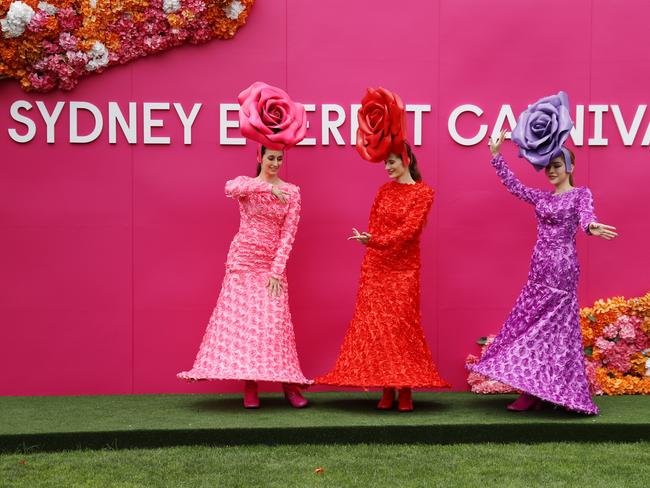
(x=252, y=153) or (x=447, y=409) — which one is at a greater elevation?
(x=252, y=153)

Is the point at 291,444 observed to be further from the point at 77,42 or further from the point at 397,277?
the point at 77,42

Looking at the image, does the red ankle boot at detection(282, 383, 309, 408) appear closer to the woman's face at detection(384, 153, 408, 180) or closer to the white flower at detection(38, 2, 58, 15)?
the woman's face at detection(384, 153, 408, 180)

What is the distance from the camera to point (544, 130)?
546 cm

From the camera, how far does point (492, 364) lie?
550 centimetres

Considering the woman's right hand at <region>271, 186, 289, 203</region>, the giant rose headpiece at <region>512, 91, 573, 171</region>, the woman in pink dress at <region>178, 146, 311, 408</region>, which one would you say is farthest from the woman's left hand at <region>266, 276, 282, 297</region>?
the giant rose headpiece at <region>512, 91, 573, 171</region>

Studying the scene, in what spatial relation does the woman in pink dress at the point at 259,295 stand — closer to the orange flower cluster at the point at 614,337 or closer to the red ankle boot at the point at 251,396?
the red ankle boot at the point at 251,396

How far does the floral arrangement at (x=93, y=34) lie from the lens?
6000 mm

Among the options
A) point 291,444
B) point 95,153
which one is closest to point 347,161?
point 95,153

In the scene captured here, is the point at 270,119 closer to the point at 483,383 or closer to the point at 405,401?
the point at 405,401

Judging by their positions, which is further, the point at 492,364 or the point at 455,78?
the point at 455,78

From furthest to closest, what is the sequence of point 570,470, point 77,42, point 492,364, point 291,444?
1. point 77,42
2. point 492,364
3. point 291,444
4. point 570,470

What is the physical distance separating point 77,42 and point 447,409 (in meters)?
3.24

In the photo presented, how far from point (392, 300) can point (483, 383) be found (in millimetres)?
1106

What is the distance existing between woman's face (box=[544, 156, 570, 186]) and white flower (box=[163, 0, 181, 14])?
2524 mm
